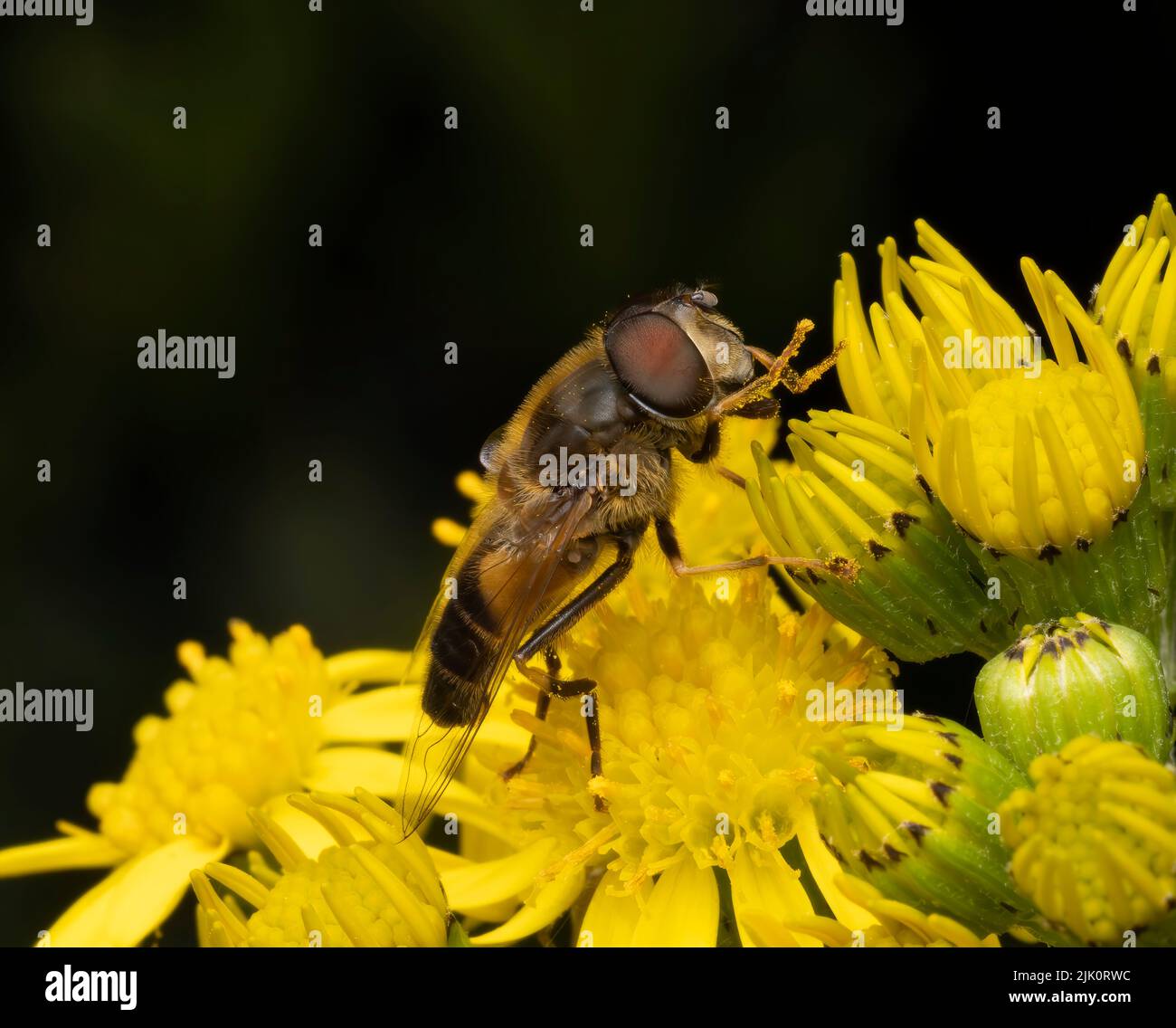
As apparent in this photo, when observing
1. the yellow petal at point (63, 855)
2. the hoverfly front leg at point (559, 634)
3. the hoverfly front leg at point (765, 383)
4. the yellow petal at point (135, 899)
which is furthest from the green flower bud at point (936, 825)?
the yellow petal at point (63, 855)

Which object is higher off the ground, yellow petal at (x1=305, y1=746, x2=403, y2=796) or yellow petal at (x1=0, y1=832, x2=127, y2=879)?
yellow petal at (x1=305, y1=746, x2=403, y2=796)

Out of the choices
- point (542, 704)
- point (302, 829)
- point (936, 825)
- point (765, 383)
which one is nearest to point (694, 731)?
point (542, 704)

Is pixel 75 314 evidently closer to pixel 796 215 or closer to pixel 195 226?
pixel 195 226

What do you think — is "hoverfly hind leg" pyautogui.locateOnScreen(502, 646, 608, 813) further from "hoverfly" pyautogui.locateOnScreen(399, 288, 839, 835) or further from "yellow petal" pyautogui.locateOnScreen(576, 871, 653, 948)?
"yellow petal" pyautogui.locateOnScreen(576, 871, 653, 948)

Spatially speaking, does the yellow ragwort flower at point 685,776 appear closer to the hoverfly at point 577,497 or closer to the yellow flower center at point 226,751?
the hoverfly at point 577,497

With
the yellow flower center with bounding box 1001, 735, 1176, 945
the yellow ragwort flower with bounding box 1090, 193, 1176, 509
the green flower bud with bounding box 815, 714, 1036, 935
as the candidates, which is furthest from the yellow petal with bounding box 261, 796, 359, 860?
the yellow ragwort flower with bounding box 1090, 193, 1176, 509

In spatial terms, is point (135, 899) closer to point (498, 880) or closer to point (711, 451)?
point (498, 880)
